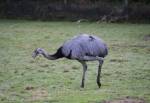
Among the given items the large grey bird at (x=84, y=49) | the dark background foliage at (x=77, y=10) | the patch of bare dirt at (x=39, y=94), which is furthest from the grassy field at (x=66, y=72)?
the dark background foliage at (x=77, y=10)

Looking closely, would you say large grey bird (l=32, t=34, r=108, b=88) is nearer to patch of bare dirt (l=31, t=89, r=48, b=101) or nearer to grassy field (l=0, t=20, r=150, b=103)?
grassy field (l=0, t=20, r=150, b=103)

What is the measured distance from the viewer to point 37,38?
2089cm

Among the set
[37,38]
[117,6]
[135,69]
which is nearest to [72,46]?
[135,69]

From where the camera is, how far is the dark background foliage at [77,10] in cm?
2780

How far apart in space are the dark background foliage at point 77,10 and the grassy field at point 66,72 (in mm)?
5000

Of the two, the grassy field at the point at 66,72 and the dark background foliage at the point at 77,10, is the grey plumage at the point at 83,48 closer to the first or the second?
the grassy field at the point at 66,72

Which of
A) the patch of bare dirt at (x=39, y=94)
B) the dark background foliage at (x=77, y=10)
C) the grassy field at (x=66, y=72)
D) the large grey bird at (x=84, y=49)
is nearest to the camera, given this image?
the patch of bare dirt at (x=39, y=94)

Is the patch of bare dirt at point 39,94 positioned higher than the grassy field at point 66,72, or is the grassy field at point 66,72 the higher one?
the grassy field at point 66,72

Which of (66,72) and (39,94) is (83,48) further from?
(66,72)

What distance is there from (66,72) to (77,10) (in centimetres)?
1600

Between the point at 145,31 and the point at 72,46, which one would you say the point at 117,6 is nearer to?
the point at 145,31

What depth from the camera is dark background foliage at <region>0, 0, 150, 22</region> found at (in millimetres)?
27797

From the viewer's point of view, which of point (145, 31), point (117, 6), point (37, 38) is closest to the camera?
point (37, 38)

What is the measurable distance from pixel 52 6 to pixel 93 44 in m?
18.8
